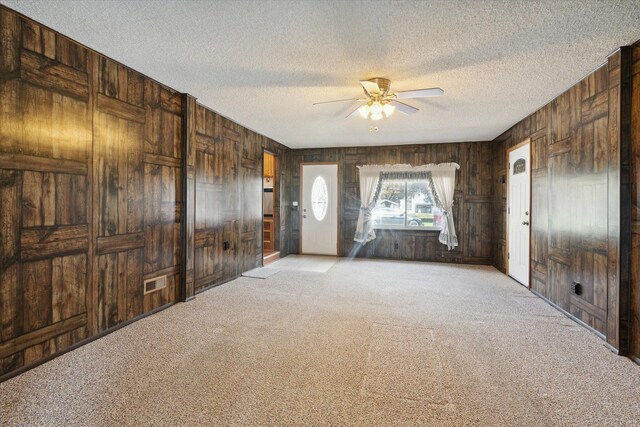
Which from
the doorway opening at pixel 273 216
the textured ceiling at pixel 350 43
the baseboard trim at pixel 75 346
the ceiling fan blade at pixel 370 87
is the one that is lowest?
the baseboard trim at pixel 75 346

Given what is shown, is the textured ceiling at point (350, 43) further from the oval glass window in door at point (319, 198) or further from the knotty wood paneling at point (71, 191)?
the oval glass window in door at point (319, 198)

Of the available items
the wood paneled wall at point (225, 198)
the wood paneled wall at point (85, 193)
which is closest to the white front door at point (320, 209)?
the wood paneled wall at point (225, 198)

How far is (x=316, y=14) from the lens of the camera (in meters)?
2.01

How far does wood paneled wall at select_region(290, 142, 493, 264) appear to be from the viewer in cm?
608

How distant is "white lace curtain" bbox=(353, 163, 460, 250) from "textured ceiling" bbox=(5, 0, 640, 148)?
2471 mm

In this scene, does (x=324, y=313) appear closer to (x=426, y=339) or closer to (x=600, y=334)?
(x=426, y=339)

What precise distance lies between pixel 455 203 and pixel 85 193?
20.0 feet

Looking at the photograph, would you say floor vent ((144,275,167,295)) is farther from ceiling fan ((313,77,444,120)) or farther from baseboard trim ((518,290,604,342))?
baseboard trim ((518,290,604,342))

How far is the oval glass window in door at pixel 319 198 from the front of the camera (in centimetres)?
697

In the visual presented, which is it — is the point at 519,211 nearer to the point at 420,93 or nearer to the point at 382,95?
the point at 420,93

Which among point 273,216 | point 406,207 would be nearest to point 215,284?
point 273,216

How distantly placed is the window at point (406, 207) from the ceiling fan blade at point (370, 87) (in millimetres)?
3578

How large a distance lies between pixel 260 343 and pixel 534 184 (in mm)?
4181

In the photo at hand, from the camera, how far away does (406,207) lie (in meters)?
6.53
